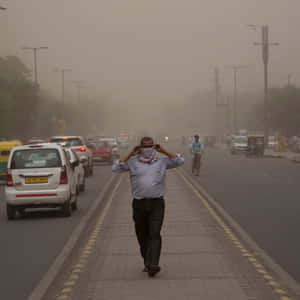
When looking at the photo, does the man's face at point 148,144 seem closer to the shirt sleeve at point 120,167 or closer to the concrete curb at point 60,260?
the shirt sleeve at point 120,167

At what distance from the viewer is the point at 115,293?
870 centimetres

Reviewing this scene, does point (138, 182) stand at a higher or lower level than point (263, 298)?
higher

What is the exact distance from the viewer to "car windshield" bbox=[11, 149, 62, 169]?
17.9 meters

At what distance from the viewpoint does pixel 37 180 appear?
58.4 ft

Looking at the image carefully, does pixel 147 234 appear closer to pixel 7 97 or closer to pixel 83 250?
pixel 83 250

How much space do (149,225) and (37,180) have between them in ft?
27.7

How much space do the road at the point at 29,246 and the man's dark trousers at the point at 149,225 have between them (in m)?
1.44

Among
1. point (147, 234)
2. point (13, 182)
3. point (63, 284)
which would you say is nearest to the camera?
point (63, 284)

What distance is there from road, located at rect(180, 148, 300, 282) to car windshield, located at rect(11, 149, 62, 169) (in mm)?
→ 4362

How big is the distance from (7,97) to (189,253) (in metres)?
72.4

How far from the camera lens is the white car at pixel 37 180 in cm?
1767

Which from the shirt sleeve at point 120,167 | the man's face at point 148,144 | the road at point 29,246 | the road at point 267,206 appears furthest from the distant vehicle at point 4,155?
the man's face at point 148,144

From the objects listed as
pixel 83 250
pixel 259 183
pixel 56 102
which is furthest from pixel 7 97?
pixel 83 250

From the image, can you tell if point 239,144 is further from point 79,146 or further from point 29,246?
point 29,246
